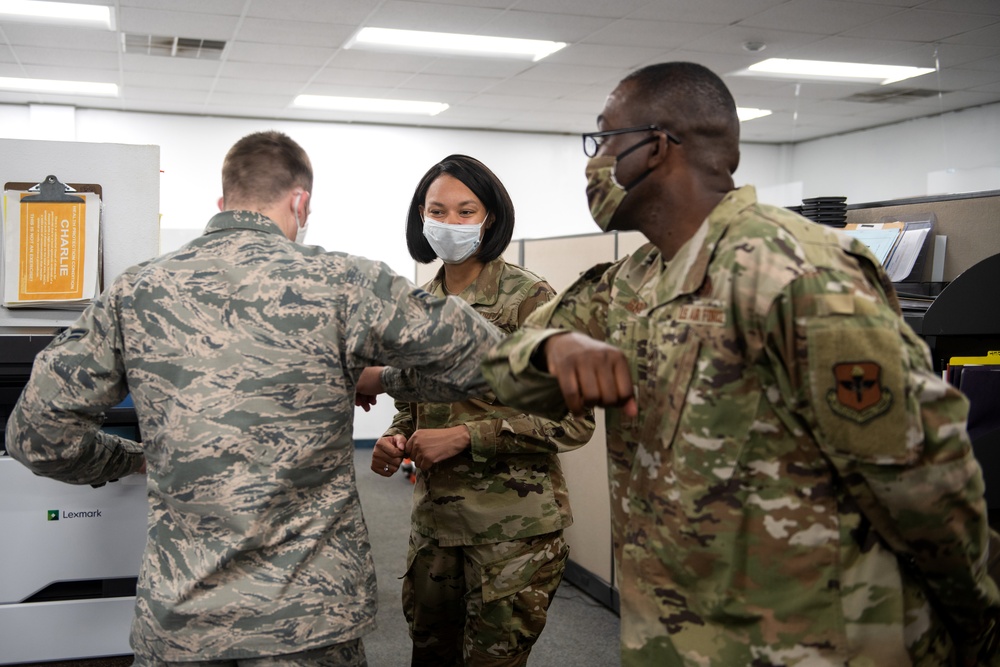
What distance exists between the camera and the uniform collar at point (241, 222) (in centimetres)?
136

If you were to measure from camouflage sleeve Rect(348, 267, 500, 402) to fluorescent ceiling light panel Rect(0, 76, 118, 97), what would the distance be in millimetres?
6445

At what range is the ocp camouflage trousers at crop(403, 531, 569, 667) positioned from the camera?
1731 mm

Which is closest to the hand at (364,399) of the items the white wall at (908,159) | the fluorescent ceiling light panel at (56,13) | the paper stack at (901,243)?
the paper stack at (901,243)

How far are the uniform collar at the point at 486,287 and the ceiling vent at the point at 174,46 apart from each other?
14.5 feet

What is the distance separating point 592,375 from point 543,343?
0.11 m

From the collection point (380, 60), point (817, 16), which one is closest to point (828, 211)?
point (817, 16)

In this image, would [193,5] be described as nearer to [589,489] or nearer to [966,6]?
[589,489]

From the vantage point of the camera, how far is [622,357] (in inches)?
40.0

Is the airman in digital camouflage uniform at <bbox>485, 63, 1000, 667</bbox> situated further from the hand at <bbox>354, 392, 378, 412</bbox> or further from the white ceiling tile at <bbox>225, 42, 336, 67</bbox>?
the white ceiling tile at <bbox>225, 42, 336, 67</bbox>

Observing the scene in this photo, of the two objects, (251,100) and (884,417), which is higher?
(251,100)

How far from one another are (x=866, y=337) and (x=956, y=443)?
171mm

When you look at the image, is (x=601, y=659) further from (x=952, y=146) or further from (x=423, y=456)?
(x=952, y=146)

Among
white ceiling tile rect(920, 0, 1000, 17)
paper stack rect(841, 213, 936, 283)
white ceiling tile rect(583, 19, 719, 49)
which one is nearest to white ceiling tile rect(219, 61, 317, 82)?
white ceiling tile rect(583, 19, 719, 49)

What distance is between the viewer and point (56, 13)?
5.03 metres
